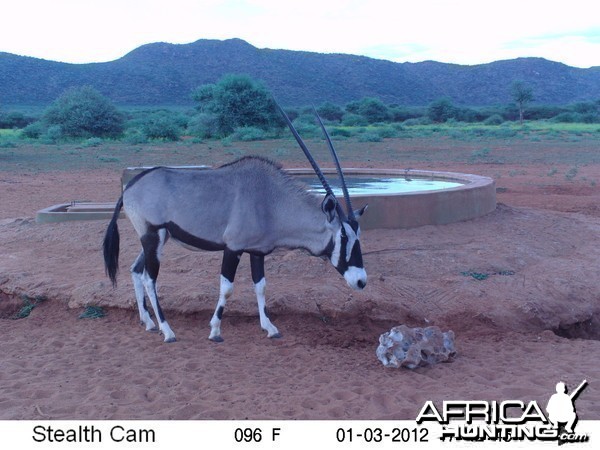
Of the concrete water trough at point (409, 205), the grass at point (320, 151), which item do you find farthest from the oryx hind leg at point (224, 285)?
the grass at point (320, 151)

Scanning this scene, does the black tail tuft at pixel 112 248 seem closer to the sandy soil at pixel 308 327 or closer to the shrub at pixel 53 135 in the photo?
the sandy soil at pixel 308 327

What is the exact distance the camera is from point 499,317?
266 inches

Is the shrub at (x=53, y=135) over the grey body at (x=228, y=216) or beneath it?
beneath

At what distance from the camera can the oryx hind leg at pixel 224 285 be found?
616cm

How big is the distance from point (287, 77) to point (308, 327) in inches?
2850

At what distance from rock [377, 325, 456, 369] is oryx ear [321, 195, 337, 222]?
1065mm

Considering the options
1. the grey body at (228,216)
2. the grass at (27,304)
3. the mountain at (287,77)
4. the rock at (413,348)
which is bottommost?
the grass at (27,304)

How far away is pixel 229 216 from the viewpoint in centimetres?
620

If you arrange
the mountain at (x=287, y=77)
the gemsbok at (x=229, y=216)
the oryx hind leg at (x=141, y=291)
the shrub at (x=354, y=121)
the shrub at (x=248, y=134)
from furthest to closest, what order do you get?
1. the mountain at (x=287, y=77)
2. the shrub at (x=354, y=121)
3. the shrub at (x=248, y=134)
4. the oryx hind leg at (x=141, y=291)
5. the gemsbok at (x=229, y=216)

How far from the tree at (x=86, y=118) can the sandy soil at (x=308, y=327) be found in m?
28.0

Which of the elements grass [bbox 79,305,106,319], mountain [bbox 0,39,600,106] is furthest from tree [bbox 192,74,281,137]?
grass [bbox 79,305,106,319]

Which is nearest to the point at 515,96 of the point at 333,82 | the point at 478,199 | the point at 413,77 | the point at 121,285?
the point at 333,82

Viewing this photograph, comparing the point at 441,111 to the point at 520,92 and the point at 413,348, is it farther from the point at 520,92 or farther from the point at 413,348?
the point at 413,348

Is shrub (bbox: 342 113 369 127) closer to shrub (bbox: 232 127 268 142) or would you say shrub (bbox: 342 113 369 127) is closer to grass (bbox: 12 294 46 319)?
shrub (bbox: 232 127 268 142)
